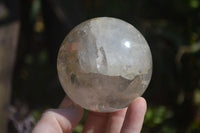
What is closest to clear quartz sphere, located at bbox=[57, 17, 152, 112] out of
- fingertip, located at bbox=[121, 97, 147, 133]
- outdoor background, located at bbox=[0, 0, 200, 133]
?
fingertip, located at bbox=[121, 97, 147, 133]

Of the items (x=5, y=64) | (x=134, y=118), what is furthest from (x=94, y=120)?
(x=5, y=64)

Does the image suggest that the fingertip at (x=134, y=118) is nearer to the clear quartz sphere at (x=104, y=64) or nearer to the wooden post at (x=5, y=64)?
the clear quartz sphere at (x=104, y=64)

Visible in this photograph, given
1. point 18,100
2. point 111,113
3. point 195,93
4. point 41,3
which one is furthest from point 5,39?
point 195,93

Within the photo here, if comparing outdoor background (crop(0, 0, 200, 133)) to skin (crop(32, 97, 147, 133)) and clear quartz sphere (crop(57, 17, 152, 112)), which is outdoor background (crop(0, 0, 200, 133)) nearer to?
skin (crop(32, 97, 147, 133))

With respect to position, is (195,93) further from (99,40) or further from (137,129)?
(99,40)

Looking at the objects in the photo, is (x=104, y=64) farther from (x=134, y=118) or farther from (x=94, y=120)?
(x=94, y=120)

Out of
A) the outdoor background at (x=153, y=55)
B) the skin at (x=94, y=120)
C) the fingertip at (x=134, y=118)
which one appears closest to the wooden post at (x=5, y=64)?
the outdoor background at (x=153, y=55)
